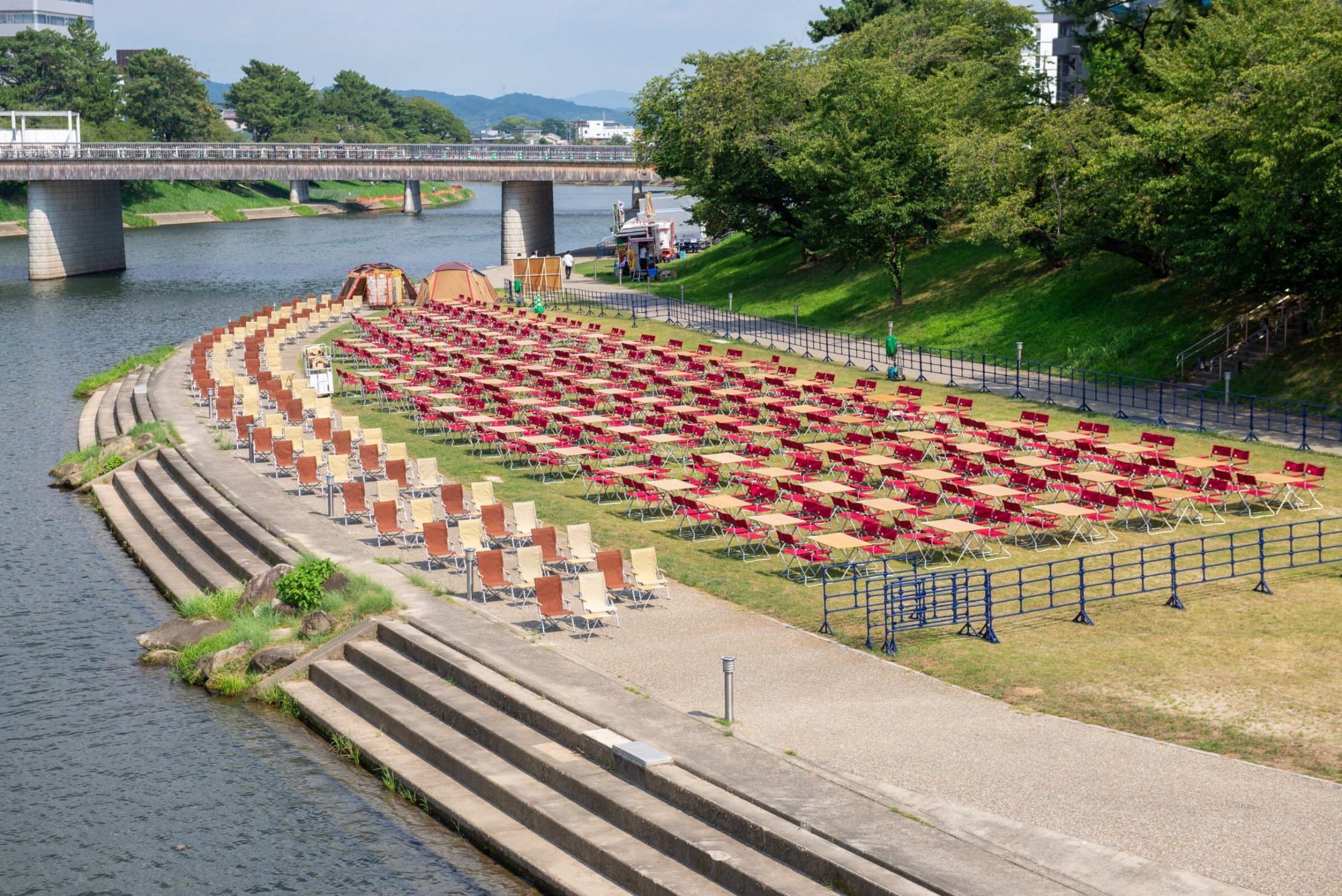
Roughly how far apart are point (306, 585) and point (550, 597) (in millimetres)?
4550

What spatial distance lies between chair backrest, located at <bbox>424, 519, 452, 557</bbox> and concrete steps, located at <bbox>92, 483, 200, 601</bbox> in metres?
5.18

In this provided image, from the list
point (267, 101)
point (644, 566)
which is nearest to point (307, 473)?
point (644, 566)

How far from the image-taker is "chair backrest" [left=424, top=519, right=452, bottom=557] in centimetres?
2392

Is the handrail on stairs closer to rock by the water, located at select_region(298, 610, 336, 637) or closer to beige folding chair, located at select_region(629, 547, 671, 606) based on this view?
beige folding chair, located at select_region(629, 547, 671, 606)

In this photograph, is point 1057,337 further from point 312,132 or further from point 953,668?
point 312,132

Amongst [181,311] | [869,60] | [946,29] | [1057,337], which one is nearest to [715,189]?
[869,60]

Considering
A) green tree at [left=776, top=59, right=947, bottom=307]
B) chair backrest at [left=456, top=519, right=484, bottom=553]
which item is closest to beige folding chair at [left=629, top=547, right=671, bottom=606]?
chair backrest at [left=456, top=519, right=484, bottom=553]

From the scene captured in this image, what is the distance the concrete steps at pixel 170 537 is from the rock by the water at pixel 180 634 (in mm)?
1721

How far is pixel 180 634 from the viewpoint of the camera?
23672mm

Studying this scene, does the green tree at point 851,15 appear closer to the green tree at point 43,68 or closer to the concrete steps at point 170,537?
the concrete steps at point 170,537

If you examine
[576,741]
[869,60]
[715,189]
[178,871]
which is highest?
[869,60]

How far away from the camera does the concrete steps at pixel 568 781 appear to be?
14.0m

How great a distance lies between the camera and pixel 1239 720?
16.7 m

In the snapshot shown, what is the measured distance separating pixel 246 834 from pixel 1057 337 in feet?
117
